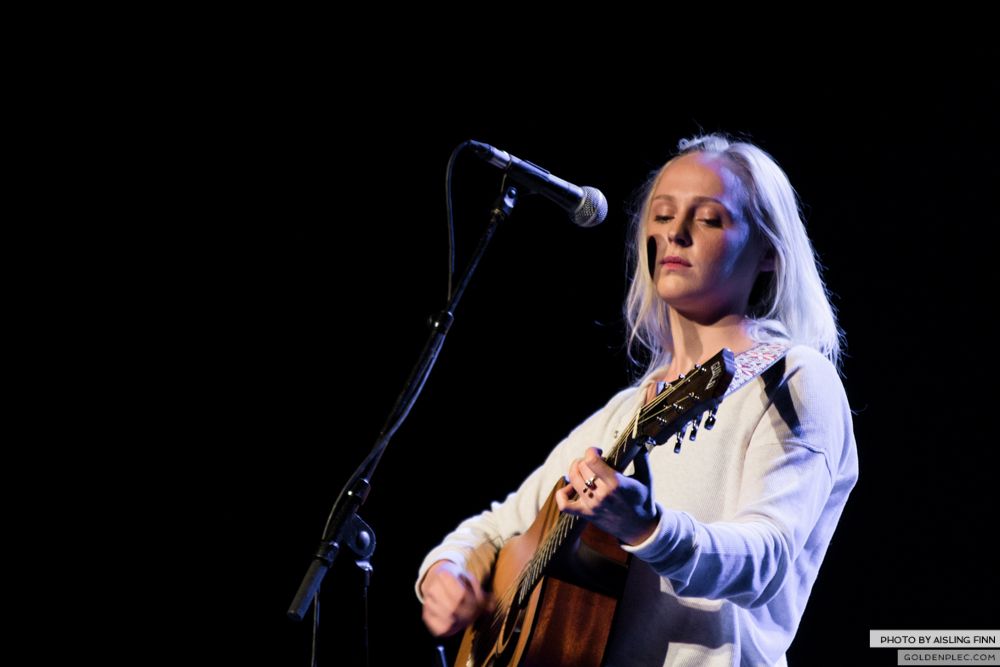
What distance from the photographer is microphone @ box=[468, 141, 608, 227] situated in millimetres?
2230

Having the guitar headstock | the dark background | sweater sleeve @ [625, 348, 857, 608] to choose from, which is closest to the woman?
sweater sleeve @ [625, 348, 857, 608]

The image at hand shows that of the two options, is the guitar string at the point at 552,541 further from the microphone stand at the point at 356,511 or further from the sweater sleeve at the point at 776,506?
the microphone stand at the point at 356,511

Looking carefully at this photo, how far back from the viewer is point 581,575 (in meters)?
1.99

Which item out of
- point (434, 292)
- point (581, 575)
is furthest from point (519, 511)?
point (434, 292)

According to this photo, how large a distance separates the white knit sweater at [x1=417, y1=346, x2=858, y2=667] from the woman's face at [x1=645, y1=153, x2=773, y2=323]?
28cm

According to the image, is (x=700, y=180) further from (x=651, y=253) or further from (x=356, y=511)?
(x=356, y=511)

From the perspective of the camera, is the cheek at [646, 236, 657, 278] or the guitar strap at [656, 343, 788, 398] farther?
the cheek at [646, 236, 657, 278]

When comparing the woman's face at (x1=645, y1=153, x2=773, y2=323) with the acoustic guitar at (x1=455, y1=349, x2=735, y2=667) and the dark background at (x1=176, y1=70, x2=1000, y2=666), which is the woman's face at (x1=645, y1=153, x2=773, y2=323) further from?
the dark background at (x1=176, y1=70, x2=1000, y2=666)

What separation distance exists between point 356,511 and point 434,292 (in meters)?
2.16

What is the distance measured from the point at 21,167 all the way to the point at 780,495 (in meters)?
3.42

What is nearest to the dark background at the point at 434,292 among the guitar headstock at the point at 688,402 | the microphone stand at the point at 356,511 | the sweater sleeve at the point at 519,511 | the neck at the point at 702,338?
the sweater sleeve at the point at 519,511

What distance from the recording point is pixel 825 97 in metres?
3.66

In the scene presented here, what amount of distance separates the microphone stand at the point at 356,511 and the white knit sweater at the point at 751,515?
60 cm

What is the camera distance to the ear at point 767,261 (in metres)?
2.40
